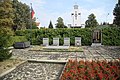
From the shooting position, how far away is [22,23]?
1572 inches

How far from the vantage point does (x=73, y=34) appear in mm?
25594

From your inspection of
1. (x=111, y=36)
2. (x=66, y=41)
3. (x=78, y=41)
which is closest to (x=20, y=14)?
(x=66, y=41)

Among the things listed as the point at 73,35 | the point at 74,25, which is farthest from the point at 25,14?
the point at 73,35

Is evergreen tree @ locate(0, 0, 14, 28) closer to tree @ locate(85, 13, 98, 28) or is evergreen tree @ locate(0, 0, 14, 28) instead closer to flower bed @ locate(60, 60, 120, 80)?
flower bed @ locate(60, 60, 120, 80)

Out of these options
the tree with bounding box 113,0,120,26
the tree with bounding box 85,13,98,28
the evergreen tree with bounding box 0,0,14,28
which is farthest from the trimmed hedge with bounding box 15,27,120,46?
the tree with bounding box 85,13,98,28

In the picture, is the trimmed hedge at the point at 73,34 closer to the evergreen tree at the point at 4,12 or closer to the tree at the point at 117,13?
the evergreen tree at the point at 4,12

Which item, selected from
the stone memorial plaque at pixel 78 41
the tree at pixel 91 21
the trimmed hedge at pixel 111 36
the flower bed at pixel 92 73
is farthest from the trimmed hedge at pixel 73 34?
the tree at pixel 91 21

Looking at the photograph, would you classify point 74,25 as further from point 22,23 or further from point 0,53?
point 0,53

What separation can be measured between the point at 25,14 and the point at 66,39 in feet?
67.9

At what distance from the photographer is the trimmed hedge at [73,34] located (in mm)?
24547

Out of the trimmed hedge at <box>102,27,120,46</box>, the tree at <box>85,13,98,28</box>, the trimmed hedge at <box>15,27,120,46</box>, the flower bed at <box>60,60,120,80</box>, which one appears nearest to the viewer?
the flower bed at <box>60,60,120,80</box>

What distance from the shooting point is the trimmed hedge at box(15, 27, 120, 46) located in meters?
24.5

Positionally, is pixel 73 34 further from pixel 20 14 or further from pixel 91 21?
pixel 91 21

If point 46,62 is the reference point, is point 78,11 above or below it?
above
